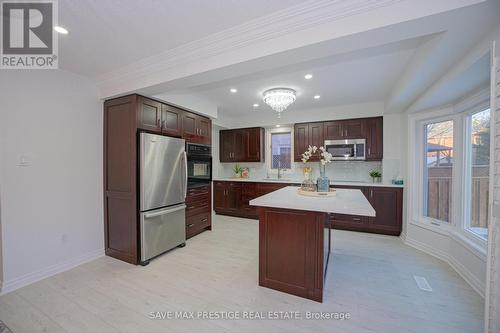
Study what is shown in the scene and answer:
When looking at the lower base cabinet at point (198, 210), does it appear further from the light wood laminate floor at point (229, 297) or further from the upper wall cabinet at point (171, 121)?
the upper wall cabinet at point (171, 121)

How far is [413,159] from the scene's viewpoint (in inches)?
135

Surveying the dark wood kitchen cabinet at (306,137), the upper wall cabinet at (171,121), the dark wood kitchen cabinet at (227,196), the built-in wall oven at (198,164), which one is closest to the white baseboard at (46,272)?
the built-in wall oven at (198,164)

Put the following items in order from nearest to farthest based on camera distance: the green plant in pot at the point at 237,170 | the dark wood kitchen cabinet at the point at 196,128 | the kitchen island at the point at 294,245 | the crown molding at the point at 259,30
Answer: the crown molding at the point at 259,30, the kitchen island at the point at 294,245, the dark wood kitchen cabinet at the point at 196,128, the green plant in pot at the point at 237,170

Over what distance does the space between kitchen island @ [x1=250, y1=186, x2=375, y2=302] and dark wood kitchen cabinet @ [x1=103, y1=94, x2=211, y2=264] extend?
5.72 feet

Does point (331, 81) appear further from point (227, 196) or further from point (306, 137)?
point (227, 196)

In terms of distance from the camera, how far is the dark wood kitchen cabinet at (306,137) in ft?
15.1

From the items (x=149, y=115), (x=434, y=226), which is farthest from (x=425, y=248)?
(x=149, y=115)

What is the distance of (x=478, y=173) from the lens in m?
2.42

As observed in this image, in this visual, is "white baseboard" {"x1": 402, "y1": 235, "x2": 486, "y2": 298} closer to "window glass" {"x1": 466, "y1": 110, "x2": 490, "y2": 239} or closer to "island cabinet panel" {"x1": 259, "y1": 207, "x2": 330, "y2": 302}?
"window glass" {"x1": 466, "y1": 110, "x2": 490, "y2": 239}

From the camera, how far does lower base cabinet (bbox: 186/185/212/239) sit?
352 centimetres

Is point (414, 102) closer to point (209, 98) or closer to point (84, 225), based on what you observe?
point (209, 98)

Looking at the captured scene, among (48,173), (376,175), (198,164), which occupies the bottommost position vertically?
(376,175)

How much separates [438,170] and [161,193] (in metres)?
4.16

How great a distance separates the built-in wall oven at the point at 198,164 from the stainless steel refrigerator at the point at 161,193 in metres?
0.28
